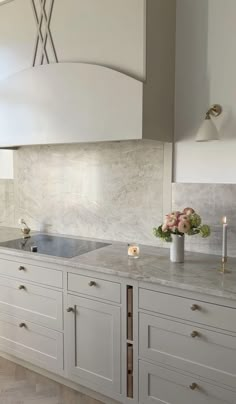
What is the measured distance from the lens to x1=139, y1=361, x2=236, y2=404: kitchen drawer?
165 centimetres

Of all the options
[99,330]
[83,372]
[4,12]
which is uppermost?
[4,12]

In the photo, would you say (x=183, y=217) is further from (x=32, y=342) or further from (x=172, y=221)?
(x=32, y=342)

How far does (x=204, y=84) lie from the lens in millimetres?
2176

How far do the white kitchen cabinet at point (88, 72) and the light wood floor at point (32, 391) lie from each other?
1.62 meters

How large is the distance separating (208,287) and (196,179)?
0.86 m

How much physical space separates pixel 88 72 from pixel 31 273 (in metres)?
1.35

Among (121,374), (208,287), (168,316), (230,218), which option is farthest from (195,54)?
(121,374)

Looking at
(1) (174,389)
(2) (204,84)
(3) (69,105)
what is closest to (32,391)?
(1) (174,389)

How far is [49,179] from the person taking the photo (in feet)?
9.47

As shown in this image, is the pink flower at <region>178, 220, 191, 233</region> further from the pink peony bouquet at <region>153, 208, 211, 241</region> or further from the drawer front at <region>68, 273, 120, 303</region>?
the drawer front at <region>68, 273, 120, 303</region>

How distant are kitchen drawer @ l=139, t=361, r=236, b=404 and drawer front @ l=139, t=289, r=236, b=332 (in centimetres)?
32

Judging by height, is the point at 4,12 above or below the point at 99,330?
above

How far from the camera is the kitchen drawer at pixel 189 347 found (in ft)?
5.23

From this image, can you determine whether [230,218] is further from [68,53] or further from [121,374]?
[68,53]
